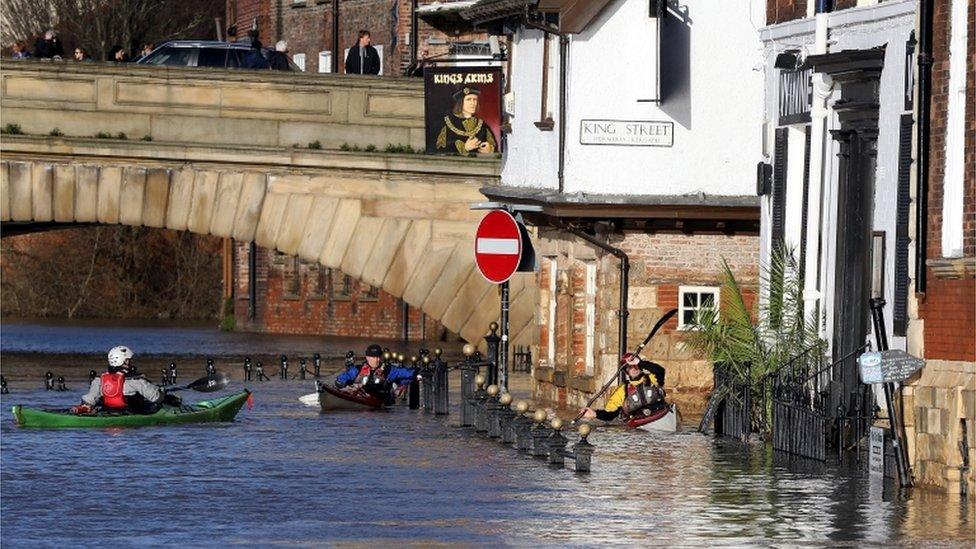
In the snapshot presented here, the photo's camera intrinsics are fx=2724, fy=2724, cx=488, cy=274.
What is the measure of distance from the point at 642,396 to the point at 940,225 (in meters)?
8.28

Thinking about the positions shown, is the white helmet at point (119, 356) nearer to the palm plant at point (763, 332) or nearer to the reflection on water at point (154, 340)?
the palm plant at point (763, 332)

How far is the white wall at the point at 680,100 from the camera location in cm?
3312

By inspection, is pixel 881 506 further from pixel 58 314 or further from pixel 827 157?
pixel 58 314

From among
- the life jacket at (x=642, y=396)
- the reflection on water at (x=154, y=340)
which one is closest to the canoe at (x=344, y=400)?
the life jacket at (x=642, y=396)

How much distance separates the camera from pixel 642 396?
3008 centimetres

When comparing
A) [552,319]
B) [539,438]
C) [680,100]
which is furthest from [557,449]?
[552,319]

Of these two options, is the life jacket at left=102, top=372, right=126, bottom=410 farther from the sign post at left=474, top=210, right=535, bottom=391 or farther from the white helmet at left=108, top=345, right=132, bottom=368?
the sign post at left=474, top=210, right=535, bottom=391

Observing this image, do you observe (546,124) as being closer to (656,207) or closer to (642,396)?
(656,207)

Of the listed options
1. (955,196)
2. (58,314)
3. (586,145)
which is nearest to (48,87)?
(586,145)

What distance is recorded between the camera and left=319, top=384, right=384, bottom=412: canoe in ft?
110

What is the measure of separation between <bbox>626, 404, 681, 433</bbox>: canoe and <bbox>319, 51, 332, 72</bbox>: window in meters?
32.0

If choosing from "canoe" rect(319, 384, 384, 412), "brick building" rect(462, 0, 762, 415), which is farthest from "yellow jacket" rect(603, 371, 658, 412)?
"canoe" rect(319, 384, 384, 412)

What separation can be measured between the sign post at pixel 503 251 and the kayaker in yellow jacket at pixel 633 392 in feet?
7.31

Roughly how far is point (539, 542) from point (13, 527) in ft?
12.4
